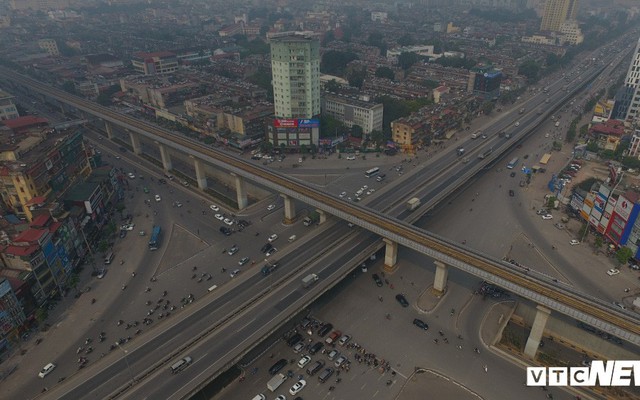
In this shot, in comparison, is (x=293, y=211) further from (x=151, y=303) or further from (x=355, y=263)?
(x=151, y=303)

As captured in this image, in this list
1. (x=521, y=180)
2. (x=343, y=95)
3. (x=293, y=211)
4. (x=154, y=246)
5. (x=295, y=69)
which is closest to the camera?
(x=154, y=246)

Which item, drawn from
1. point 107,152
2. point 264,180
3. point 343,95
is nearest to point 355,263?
point 264,180

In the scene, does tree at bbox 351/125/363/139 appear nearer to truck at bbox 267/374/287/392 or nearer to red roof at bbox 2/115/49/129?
truck at bbox 267/374/287/392

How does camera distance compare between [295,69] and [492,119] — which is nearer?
[295,69]

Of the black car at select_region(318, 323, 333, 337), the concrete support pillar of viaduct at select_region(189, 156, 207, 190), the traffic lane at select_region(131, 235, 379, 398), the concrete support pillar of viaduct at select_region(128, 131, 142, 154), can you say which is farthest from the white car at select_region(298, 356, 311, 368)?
the concrete support pillar of viaduct at select_region(128, 131, 142, 154)

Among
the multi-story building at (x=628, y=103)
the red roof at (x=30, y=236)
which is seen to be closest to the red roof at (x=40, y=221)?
the red roof at (x=30, y=236)

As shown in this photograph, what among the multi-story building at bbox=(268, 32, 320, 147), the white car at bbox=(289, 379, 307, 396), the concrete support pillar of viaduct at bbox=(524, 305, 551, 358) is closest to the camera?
the white car at bbox=(289, 379, 307, 396)
